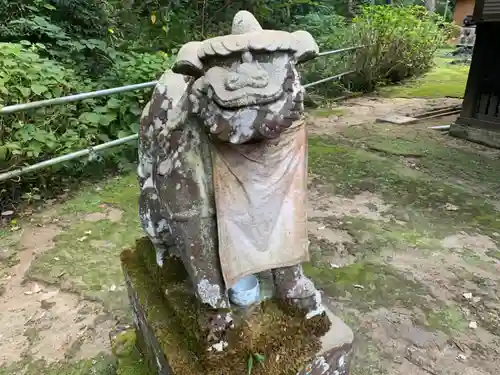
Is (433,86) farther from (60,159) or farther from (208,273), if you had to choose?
(208,273)

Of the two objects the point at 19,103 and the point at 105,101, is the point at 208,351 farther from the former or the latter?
the point at 105,101

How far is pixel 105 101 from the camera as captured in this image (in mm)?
3977

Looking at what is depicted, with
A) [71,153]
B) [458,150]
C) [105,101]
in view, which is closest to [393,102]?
[458,150]

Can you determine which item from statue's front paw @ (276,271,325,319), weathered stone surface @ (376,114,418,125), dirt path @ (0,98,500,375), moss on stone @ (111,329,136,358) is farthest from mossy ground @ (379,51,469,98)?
statue's front paw @ (276,271,325,319)

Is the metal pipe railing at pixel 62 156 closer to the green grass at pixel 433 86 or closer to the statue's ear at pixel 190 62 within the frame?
the statue's ear at pixel 190 62

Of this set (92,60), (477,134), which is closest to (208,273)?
(92,60)

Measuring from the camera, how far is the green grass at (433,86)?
287 inches

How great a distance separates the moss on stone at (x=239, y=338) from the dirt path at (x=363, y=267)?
2.43 ft

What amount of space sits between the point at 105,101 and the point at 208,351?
10.8 ft

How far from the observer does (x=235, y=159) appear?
1.04 metres

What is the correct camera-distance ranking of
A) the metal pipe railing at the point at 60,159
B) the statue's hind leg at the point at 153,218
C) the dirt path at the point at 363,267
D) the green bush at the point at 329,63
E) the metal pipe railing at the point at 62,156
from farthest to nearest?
the green bush at the point at 329,63, the metal pipe railing at the point at 60,159, the metal pipe railing at the point at 62,156, the dirt path at the point at 363,267, the statue's hind leg at the point at 153,218

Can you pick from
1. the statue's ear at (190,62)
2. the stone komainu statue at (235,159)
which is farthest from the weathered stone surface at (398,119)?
the statue's ear at (190,62)

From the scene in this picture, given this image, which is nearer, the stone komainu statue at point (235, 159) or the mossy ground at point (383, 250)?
the stone komainu statue at point (235, 159)

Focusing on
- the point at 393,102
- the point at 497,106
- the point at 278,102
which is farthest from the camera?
the point at 393,102
